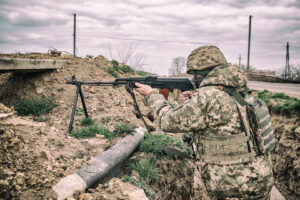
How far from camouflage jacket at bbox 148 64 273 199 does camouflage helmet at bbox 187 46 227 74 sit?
245mm

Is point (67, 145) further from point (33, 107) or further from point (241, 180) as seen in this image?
point (33, 107)

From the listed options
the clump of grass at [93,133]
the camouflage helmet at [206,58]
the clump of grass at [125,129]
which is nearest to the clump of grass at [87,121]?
the clump of grass at [93,133]

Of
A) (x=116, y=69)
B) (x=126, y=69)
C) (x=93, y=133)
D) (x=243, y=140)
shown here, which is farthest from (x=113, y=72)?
(x=243, y=140)

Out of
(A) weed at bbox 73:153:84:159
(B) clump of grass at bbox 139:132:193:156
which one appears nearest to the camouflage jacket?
(A) weed at bbox 73:153:84:159

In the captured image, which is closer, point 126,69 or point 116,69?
point 116,69

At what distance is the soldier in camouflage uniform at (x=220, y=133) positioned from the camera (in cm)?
249

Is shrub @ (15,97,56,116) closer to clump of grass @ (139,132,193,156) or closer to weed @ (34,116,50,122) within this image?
weed @ (34,116,50,122)

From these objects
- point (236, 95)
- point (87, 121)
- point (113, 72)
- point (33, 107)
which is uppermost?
point (113, 72)

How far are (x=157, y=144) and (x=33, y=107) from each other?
383 centimetres

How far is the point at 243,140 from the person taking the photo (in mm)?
2619

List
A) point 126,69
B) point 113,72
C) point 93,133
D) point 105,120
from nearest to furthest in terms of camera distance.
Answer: point 93,133, point 105,120, point 113,72, point 126,69

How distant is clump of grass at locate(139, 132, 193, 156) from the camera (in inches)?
176

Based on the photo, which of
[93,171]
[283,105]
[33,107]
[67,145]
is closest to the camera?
[93,171]

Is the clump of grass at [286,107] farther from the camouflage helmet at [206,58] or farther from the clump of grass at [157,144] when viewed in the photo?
the camouflage helmet at [206,58]
